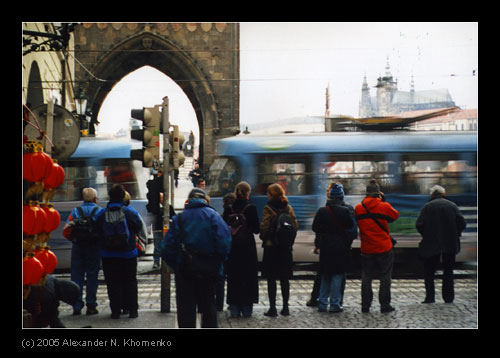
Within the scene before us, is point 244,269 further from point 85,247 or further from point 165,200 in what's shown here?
point 85,247

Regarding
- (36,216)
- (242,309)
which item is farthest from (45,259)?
(242,309)

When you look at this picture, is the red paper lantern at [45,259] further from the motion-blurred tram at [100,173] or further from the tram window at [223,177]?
the motion-blurred tram at [100,173]

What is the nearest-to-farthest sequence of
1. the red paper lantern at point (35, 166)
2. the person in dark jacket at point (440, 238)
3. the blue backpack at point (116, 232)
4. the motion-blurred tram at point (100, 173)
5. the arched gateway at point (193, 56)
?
the red paper lantern at point (35, 166) → the blue backpack at point (116, 232) → the person in dark jacket at point (440, 238) → the motion-blurred tram at point (100, 173) → the arched gateway at point (193, 56)

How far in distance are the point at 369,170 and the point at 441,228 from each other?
3.88 metres

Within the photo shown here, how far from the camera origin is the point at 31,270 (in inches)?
256

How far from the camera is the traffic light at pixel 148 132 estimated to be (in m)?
9.41

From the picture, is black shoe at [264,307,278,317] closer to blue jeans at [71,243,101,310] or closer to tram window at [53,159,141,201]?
blue jeans at [71,243,101,310]

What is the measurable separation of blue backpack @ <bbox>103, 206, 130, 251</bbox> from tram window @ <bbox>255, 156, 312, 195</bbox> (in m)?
5.39

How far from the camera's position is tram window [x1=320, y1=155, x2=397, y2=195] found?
45.7 ft

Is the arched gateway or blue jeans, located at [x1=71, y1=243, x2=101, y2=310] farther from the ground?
the arched gateway

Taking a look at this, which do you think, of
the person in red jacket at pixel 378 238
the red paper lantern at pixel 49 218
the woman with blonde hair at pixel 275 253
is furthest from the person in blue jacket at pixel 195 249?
the person in red jacket at pixel 378 238

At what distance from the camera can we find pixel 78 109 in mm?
20359

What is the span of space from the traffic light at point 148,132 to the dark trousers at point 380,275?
3.09m

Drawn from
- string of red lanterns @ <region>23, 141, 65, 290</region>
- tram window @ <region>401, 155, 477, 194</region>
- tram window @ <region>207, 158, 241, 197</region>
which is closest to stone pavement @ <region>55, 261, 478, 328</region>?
string of red lanterns @ <region>23, 141, 65, 290</region>
